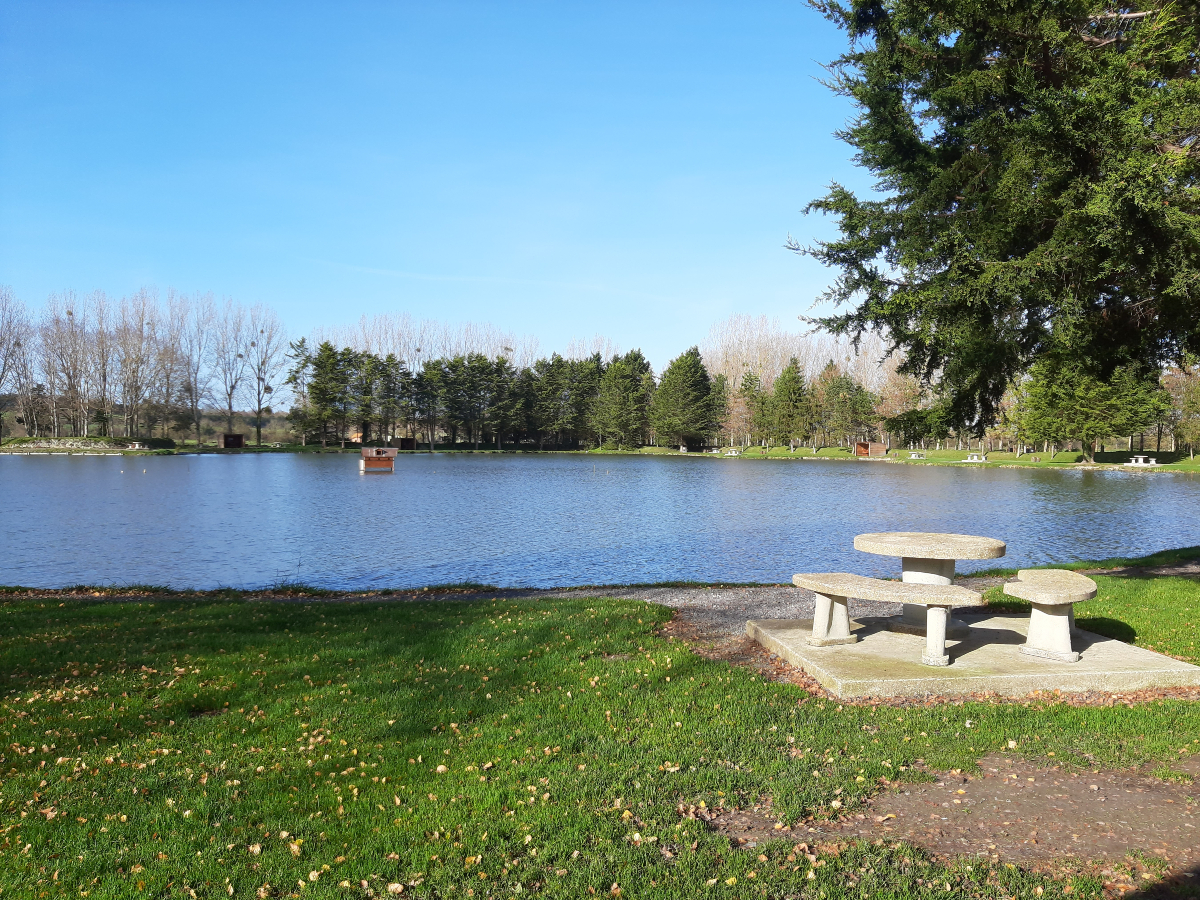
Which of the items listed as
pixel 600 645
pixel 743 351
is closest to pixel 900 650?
pixel 600 645

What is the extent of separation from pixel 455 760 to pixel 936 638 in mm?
4769

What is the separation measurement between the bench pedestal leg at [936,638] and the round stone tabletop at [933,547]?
2.28 feet

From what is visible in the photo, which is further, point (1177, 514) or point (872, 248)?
point (1177, 514)

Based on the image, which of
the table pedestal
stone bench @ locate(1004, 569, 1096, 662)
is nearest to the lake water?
the table pedestal

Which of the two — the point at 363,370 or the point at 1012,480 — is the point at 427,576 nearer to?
the point at 1012,480

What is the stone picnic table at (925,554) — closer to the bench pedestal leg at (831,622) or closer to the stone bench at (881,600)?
the stone bench at (881,600)

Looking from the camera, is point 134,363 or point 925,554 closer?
point 925,554

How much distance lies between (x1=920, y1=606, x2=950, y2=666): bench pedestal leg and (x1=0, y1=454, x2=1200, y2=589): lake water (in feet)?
30.1

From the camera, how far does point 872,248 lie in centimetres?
1012

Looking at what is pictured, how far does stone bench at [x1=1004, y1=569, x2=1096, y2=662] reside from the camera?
727cm

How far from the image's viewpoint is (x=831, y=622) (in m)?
8.10

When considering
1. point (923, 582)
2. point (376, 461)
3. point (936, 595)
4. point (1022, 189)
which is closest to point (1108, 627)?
point (923, 582)

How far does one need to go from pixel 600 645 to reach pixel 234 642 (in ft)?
13.5

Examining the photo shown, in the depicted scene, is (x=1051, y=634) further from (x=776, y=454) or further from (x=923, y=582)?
(x=776, y=454)
